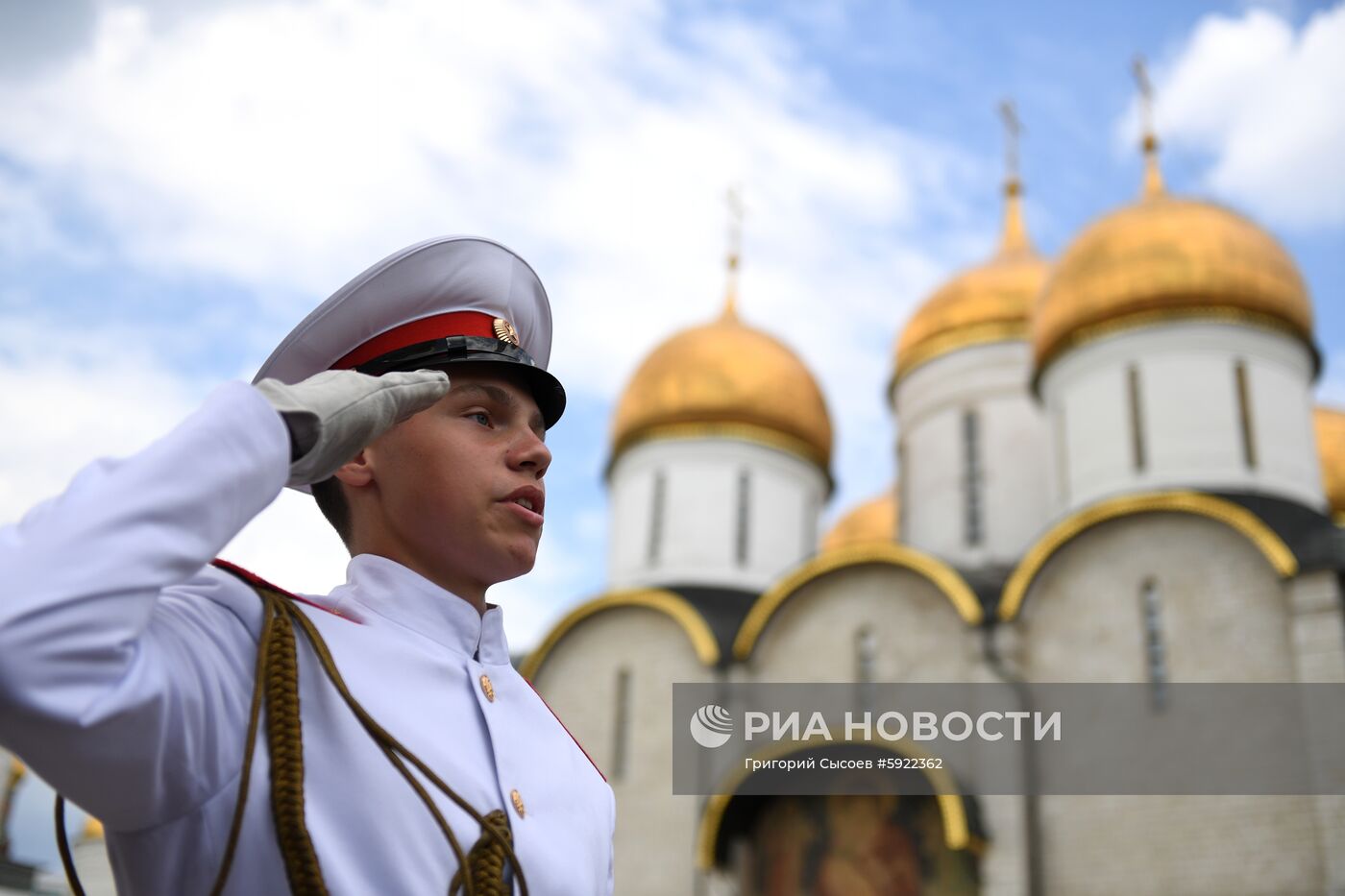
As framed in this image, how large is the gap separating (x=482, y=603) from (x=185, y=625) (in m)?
0.49

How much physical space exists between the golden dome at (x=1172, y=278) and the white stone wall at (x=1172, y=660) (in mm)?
2413

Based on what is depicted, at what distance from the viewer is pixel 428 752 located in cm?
145

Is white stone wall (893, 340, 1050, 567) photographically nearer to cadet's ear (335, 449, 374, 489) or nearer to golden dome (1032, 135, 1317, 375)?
golden dome (1032, 135, 1317, 375)

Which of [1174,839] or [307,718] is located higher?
[1174,839]

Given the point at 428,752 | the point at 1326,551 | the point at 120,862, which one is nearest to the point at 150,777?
the point at 120,862

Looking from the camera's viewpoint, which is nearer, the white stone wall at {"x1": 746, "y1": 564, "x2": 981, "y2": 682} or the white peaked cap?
the white peaked cap

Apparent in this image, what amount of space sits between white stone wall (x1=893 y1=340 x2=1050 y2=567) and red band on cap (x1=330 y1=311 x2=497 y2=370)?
42.0 ft

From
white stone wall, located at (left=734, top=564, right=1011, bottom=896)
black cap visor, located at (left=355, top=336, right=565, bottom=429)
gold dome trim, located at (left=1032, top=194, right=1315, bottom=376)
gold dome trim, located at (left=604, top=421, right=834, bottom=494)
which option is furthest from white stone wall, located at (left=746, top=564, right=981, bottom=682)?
black cap visor, located at (left=355, top=336, right=565, bottom=429)

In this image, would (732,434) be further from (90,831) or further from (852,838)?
(90,831)

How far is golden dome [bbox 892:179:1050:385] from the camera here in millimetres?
15594

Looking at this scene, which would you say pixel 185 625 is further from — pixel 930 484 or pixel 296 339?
pixel 930 484

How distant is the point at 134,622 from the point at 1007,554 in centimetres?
1365

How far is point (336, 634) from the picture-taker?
1.50 meters

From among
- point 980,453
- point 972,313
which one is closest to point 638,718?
point 980,453
